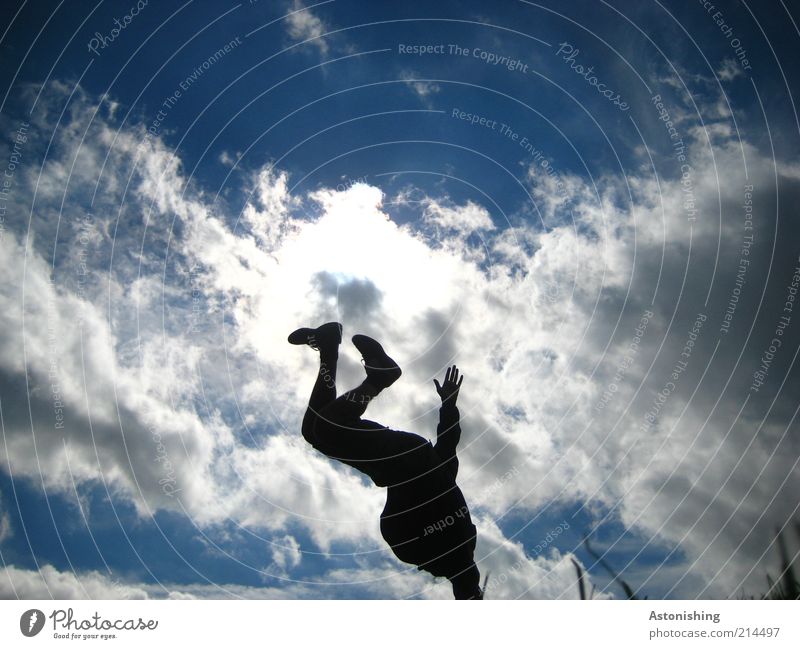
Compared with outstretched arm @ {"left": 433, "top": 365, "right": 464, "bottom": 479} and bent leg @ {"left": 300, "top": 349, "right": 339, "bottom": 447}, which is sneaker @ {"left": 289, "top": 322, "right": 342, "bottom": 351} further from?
outstretched arm @ {"left": 433, "top": 365, "right": 464, "bottom": 479}

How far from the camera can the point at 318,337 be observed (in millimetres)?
15453

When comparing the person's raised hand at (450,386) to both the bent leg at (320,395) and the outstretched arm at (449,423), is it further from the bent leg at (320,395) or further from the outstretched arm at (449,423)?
the bent leg at (320,395)

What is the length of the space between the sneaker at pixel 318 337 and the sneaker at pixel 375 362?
2.75 ft

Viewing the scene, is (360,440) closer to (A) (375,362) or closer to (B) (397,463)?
(B) (397,463)

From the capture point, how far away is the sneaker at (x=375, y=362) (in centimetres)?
1493

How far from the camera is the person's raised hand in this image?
16188 mm

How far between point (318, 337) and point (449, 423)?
502cm

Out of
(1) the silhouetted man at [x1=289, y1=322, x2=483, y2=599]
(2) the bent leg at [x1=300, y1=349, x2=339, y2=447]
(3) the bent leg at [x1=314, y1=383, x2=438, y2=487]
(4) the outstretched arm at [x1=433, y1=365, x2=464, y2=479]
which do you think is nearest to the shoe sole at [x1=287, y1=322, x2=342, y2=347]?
(1) the silhouetted man at [x1=289, y1=322, x2=483, y2=599]
